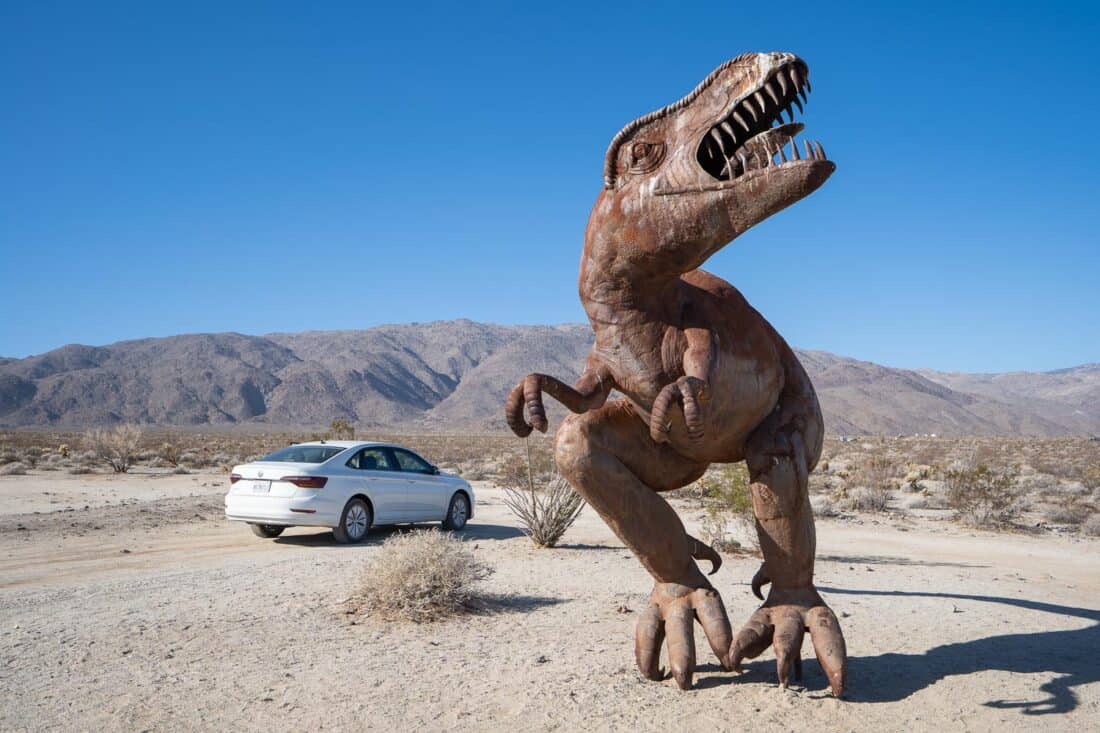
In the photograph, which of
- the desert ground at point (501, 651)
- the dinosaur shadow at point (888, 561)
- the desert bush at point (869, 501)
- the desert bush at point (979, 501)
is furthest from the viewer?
the desert bush at point (869, 501)

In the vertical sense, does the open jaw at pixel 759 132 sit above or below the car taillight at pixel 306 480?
above

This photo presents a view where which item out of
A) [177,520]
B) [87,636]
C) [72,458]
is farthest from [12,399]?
[87,636]

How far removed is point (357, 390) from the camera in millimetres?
119500

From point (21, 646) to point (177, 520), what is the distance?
1000cm

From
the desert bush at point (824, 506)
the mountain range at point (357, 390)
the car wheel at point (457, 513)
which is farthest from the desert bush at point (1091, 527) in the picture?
the mountain range at point (357, 390)

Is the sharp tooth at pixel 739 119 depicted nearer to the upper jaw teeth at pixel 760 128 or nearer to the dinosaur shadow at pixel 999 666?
the upper jaw teeth at pixel 760 128

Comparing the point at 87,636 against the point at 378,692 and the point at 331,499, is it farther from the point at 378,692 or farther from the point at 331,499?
the point at 331,499

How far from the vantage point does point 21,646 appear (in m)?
5.86

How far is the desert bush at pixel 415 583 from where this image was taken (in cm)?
676

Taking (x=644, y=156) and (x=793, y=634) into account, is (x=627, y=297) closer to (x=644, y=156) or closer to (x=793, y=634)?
(x=644, y=156)

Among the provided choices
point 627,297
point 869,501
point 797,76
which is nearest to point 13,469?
point 869,501

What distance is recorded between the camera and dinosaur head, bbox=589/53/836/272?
363 centimetres

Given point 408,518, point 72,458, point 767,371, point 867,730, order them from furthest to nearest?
1. point 72,458
2. point 408,518
3. point 767,371
4. point 867,730

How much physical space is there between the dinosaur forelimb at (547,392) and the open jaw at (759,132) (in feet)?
3.79
